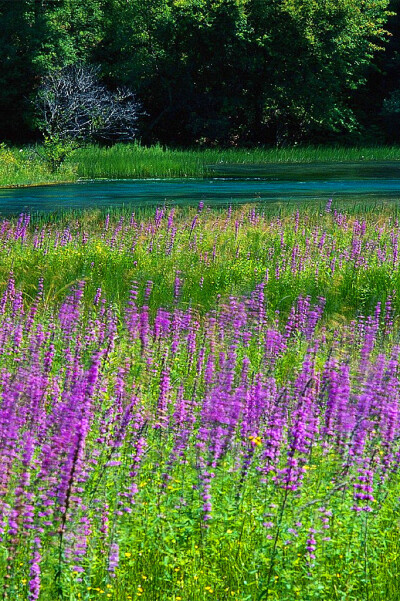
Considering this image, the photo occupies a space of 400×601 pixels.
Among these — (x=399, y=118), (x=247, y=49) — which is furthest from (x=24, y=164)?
(x=399, y=118)

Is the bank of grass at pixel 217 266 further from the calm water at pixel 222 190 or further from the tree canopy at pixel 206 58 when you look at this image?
the tree canopy at pixel 206 58

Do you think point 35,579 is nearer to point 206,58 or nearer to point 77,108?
point 77,108

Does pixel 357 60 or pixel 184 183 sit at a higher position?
pixel 357 60

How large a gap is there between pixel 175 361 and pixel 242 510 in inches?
127

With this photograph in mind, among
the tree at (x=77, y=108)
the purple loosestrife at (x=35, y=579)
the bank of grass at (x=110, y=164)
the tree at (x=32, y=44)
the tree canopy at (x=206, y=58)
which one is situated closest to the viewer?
the purple loosestrife at (x=35, y=579)

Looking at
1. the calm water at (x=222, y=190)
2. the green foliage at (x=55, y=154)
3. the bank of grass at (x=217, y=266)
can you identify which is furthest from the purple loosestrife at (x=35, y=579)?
the green foliage at (x=55, y=154)

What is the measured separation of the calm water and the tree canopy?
68.7 ft

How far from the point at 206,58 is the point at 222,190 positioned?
111 feet

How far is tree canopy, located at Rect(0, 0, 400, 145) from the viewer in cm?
6100

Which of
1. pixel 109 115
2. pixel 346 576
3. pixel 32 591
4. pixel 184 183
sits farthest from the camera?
pixel 109 115

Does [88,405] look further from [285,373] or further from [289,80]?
[289,80]

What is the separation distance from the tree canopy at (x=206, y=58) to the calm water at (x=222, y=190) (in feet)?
68.7

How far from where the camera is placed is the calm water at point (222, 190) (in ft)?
88.4

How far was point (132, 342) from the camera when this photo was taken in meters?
7.13
